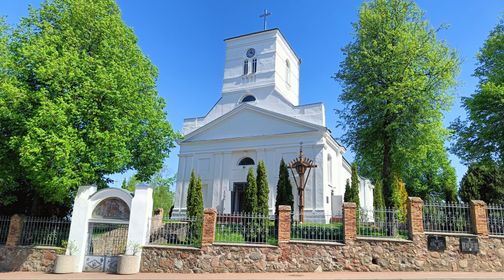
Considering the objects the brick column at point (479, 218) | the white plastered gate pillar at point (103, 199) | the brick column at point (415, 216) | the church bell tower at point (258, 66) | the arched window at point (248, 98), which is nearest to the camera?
the brick column at point (479, 218)

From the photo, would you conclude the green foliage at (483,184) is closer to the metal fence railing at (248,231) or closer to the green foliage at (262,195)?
the green foliage at (262,195)

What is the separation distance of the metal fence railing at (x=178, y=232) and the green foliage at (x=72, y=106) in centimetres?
291

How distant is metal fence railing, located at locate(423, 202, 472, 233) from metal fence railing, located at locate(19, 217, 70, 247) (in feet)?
42.4

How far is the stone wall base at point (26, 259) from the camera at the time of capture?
12.9 meters

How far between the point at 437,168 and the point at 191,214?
→ 109 ft

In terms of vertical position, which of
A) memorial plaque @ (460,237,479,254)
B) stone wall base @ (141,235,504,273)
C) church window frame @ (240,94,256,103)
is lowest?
stone wall base @ (141,235,504,273)

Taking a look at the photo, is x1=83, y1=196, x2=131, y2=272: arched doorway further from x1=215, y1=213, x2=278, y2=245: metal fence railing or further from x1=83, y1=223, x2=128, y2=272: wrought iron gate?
x1=215, y1=213, x2=278, y2=245: metal fence railing

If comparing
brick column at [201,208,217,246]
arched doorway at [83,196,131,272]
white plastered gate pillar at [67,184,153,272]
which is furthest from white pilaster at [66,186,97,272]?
brick column at [201,208,217,246]

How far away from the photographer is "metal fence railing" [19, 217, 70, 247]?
13.3 m

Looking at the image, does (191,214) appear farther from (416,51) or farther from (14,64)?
(416,51)

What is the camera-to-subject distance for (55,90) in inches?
509

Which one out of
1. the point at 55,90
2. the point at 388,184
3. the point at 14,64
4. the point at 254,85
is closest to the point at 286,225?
the point at 388,184

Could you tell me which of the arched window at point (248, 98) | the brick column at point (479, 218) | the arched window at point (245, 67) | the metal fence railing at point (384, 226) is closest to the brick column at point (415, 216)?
the metal fence railing at point (384, 226)

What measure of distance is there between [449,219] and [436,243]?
106 cm
